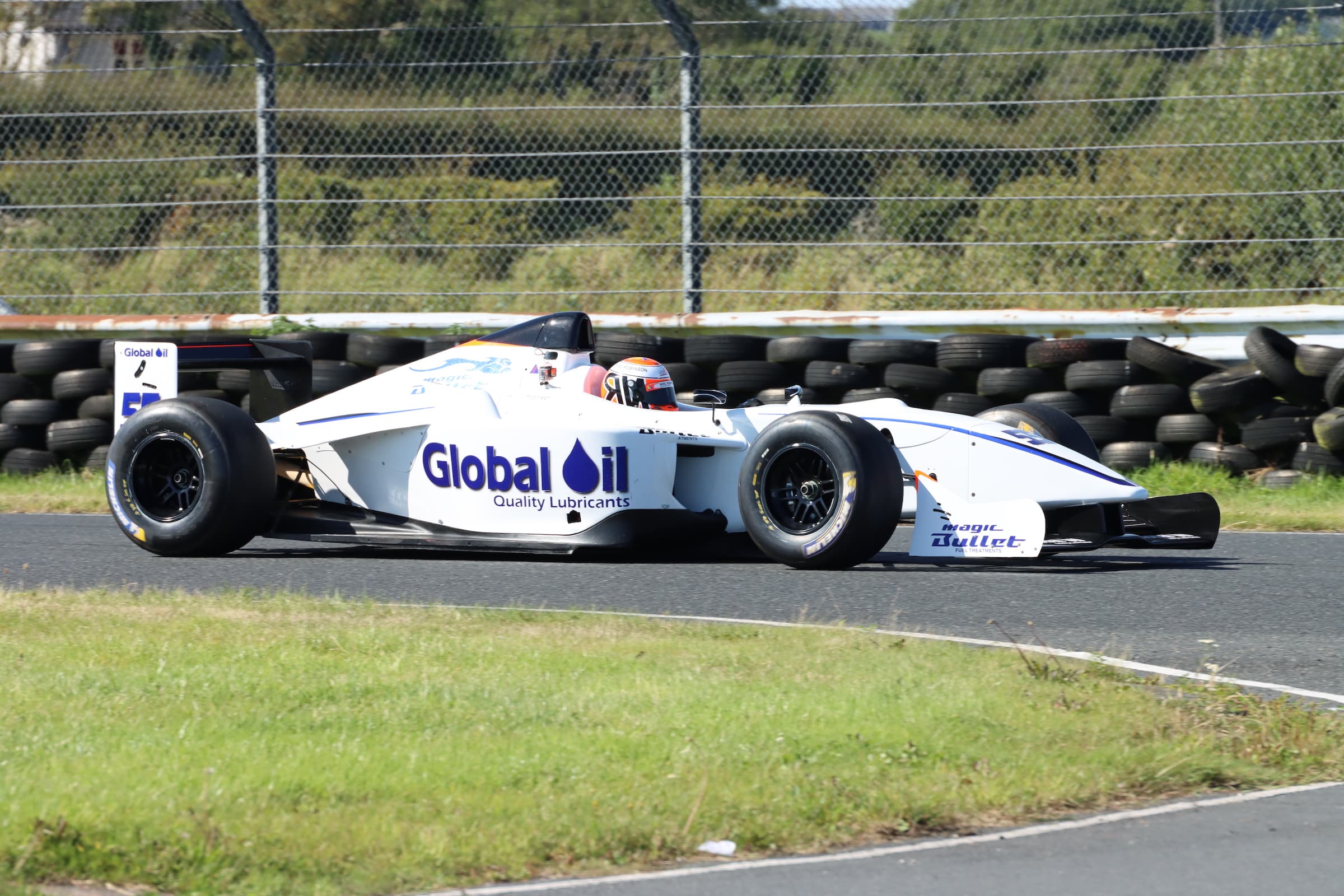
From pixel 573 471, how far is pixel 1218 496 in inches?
178

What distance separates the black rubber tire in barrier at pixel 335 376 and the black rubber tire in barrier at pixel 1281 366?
581 centimetres

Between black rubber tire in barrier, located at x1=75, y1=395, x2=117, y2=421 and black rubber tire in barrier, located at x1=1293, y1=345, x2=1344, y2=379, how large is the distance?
26.1 ft

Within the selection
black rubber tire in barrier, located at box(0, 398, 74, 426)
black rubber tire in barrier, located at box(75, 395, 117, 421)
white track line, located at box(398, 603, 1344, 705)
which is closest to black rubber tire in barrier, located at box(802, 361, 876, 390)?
white track line, located at box(398, 603, 1344, 705)

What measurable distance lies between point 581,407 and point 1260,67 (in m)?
6.28

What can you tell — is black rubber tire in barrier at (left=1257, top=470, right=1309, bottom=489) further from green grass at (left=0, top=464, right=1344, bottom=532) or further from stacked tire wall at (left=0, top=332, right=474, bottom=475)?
stacked tire wall at (left=0, top=332, right=474, bottom=475)

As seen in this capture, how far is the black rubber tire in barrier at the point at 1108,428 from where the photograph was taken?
11.0 meters

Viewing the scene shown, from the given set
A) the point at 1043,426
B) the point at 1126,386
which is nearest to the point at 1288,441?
the point at 1126,386

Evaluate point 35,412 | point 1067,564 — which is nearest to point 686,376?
point 1067,564

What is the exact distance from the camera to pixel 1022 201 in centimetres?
1244

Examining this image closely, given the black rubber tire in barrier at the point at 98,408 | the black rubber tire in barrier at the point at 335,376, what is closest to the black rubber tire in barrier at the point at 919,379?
the black rubber tire in barrier at the point at 335,376

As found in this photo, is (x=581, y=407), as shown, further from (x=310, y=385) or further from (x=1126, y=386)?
(x=1126, y=386)

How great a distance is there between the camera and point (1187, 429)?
10.9 m

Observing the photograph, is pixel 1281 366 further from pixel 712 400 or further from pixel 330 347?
pixel 330 347

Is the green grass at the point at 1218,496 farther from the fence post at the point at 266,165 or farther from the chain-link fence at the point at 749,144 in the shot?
the fence post at the point at 266,165
